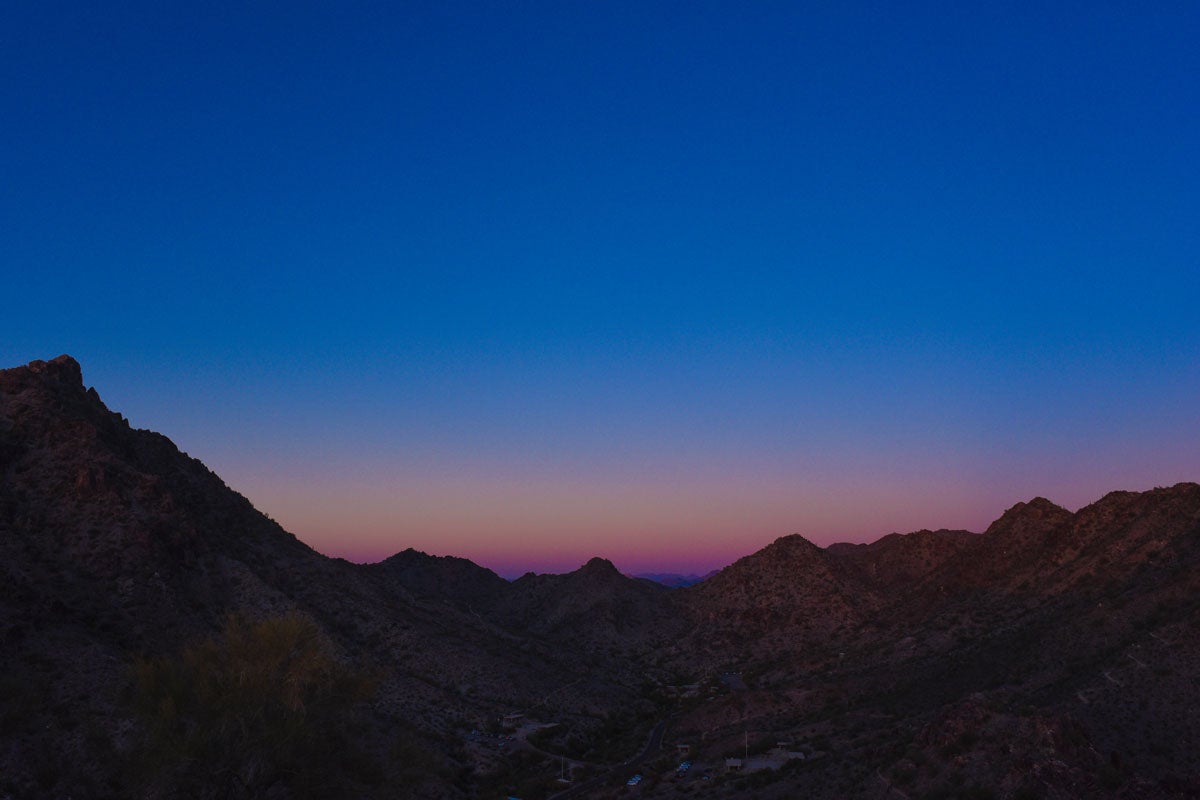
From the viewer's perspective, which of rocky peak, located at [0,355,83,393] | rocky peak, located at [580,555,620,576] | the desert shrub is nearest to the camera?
the desert shrub

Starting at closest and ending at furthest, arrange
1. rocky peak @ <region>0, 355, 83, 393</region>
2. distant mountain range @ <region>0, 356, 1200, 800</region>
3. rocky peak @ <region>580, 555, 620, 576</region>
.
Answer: distant mountain range @ <region>0, 356, 1200, 800</region> → rocky peak @ <region>0, 355, 83, 393</region> → rocky peak @ <region>580, 555, 620, 576</region>

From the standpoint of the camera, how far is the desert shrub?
24.5 metres

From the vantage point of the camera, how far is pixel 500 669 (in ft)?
257

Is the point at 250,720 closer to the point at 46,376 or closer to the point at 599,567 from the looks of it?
the point at 46,376

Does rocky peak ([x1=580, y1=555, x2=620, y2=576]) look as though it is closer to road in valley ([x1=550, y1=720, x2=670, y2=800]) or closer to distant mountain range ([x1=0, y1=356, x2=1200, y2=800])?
distant mountain range ([x1=0, y1=356, x2=1200, y2=800])

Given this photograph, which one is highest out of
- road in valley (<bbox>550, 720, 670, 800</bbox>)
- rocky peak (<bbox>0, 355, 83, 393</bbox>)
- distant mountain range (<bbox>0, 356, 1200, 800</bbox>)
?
rocky peak (<bbox>0, 355, 83, 393</bbox>)

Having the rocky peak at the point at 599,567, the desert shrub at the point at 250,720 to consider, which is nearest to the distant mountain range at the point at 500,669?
the desert shrub at the point at 250,720

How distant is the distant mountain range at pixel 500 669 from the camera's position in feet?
88.8

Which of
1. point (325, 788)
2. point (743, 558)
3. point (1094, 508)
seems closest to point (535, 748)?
point (325, 788)

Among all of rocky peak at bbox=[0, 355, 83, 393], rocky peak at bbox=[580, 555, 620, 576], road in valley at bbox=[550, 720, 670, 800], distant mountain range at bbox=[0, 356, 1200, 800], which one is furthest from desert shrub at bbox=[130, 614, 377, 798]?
rocky peak at bbox=[580, 555, 620, 576]

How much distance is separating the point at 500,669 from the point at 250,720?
5586 cm

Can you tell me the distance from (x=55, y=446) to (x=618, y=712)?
5838 centimetres

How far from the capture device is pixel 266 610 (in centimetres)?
6103

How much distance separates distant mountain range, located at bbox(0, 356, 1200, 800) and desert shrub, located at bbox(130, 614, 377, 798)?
9cm
